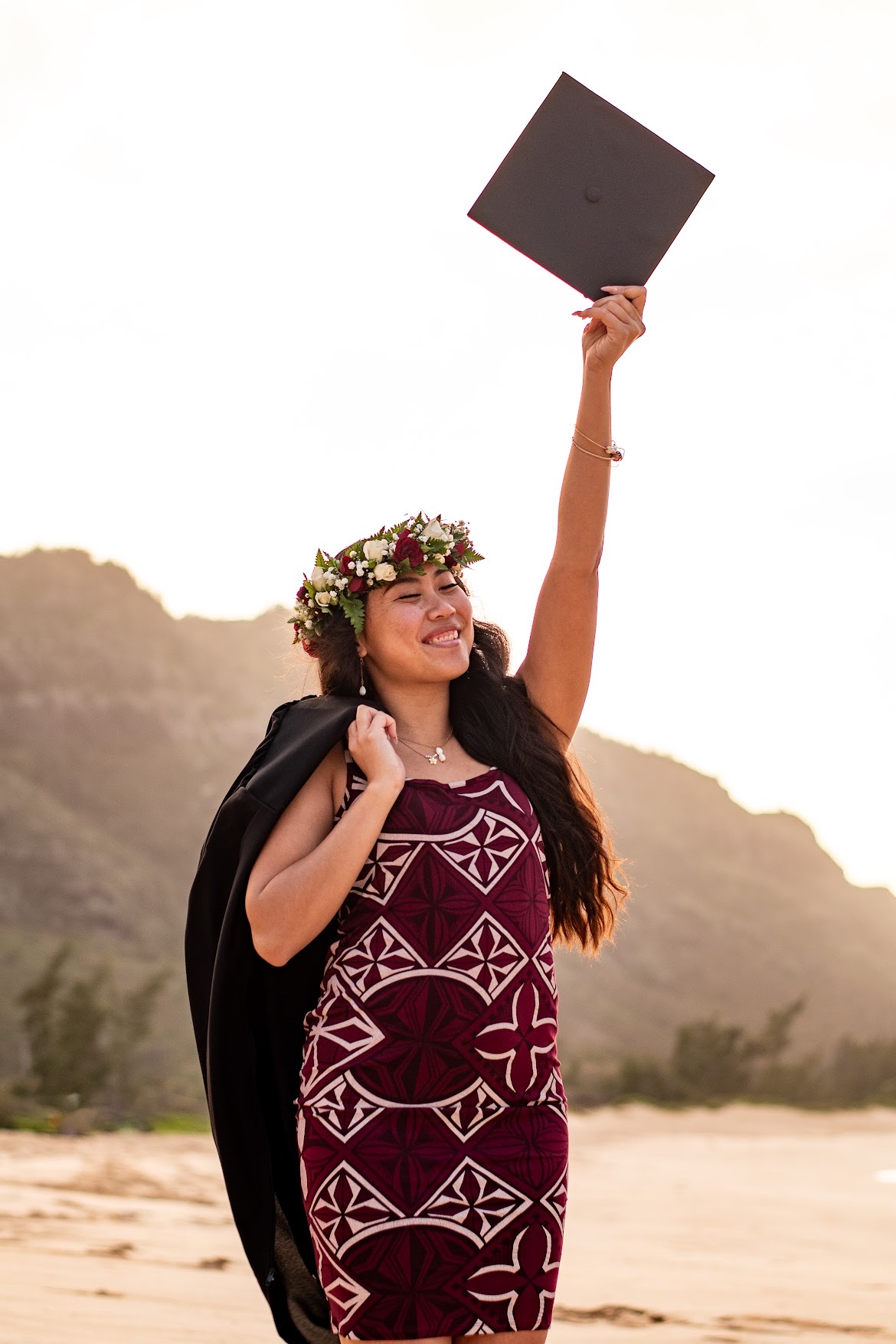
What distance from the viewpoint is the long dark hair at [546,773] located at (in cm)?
275

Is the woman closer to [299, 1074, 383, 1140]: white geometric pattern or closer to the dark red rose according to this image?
[299, 1074, 383, 1140]: white geometric pattern

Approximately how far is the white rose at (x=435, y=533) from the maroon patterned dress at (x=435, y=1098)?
638 millimetres

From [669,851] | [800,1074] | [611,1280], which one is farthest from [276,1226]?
[669,851]

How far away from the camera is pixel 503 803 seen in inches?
102

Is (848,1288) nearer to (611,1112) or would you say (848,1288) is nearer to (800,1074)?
(611,1112)

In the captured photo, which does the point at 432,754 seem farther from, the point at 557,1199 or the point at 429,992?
the point at 557,1199

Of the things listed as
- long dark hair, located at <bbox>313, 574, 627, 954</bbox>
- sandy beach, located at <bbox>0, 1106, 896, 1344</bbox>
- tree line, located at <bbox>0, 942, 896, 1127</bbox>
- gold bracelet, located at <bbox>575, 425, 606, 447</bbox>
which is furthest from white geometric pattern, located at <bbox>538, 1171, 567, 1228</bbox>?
tree line, located at <bbox>0, 942, 896, 1127</bbox>

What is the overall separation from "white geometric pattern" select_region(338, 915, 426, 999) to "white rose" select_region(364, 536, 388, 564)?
77 cm

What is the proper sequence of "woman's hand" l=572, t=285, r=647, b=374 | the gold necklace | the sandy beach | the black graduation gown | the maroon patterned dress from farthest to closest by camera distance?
the sandy beach, "woman's hand" l=572, t=285, r=647, b=374, the gold necklace, the black graduation gown, the maroon patterned dress

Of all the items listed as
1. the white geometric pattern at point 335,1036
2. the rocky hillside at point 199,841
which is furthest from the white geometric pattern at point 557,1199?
the rocky hillside at point 199,841

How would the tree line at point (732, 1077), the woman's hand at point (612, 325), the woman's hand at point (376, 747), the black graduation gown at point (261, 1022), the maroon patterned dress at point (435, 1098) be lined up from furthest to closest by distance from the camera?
the tree line at point (732, 1077) → the woman's hand at point (612, 325) → the black graduation gown at point (261, 1022) → the woman's hand at point (376, 747) → the maroon patterned dress at point (435, 1098)

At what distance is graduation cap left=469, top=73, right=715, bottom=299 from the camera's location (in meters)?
2.88

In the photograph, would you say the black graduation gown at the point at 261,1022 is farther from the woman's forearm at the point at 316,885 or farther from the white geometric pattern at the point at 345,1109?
the white geometric pattern at the point at 345,1109

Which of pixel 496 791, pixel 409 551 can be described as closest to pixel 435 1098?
pixel 496 791
